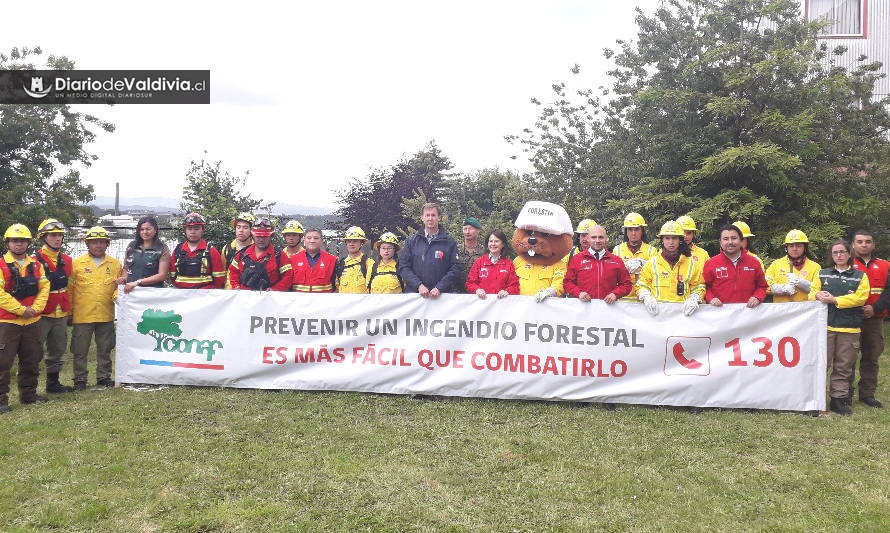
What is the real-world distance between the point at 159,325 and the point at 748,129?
11.0 meters

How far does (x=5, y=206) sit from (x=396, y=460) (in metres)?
10.3

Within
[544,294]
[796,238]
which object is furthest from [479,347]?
[796,238]

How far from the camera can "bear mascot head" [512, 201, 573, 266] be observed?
22.0ft

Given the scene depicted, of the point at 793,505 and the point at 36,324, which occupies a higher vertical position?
the point at 36,324

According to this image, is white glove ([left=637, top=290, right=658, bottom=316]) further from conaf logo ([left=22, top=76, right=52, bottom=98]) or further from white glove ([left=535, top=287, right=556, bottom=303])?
conaf logo ([left=22, top=76, right=52, bottom=98])

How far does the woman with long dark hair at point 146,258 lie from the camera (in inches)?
273

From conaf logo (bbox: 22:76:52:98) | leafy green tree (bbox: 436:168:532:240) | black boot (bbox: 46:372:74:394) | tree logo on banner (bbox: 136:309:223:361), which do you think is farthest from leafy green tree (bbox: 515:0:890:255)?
conaf logo (bbox: 22:76:52:98)

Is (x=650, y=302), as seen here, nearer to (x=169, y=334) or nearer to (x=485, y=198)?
Result: (x=169, y=334)

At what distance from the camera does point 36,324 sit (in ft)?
20.0

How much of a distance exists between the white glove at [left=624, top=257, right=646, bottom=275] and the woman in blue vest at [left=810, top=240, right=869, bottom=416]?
5.22 ft

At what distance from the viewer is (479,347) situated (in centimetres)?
607

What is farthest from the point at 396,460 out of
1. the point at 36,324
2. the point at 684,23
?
the point at 684,23

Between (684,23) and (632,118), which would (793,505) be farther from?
(684,23)

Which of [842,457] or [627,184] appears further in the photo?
[627,184]
